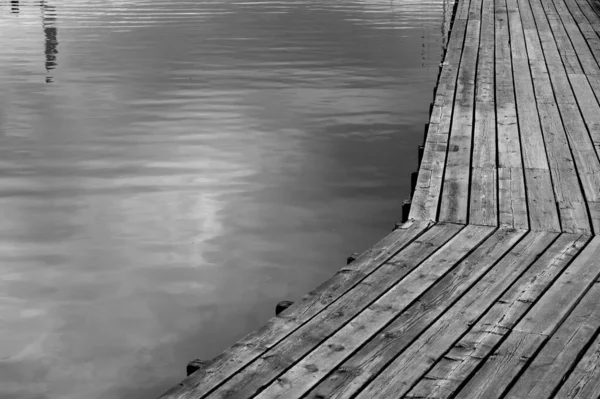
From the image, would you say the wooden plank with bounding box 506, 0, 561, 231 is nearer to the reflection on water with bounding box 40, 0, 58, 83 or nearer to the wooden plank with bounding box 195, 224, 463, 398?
the wooden plank with bounding box 195, 224, 463, 398

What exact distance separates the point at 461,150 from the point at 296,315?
2725 mm

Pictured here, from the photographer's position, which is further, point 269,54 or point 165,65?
point 269,54

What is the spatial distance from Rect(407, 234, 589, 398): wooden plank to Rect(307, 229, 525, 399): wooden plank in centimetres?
17

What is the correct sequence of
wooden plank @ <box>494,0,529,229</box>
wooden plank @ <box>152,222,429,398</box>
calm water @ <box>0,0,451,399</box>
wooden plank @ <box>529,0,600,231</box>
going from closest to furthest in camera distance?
wooden plank @ <box>152,222,429,398</box>
calm water @ <box>0,0,451,399</box>
wooden plank @ <box>494,0,529,229</box>
wooden plank @ <box>529,0,600,231</box>

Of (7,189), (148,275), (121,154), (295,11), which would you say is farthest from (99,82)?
(295,11)

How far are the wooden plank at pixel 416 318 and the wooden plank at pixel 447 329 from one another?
0.6 inches

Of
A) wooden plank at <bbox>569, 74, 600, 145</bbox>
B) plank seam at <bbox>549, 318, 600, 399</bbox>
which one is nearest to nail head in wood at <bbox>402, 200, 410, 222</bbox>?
plank seam at <bbox>549, 318, 600, 399</bbox>

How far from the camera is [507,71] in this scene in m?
8.85

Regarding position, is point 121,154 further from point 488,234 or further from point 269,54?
point 269,54

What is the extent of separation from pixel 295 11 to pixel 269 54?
632cm

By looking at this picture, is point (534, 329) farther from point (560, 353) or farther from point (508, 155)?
point (508, 155)

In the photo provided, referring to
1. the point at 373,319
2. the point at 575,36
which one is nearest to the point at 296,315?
the point at 373,319

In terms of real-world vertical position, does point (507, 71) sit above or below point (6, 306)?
above

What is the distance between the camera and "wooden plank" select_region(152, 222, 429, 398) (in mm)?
3211
